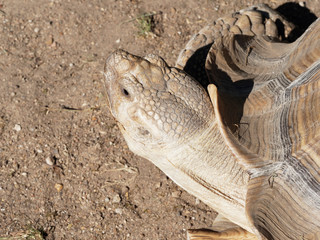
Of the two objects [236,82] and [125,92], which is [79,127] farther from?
[236,82]

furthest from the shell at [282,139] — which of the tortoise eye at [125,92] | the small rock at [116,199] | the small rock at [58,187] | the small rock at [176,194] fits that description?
the small rock at [58,187]

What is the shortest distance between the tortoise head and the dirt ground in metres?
0.91

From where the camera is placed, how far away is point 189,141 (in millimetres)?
2289

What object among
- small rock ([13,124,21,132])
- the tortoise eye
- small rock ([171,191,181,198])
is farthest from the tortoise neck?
small rock ([13,124,21,132])

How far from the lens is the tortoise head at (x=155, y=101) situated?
7.21 feet

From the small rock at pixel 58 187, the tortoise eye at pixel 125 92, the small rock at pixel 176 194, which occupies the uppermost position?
the tortoise eye at pixel 125 92

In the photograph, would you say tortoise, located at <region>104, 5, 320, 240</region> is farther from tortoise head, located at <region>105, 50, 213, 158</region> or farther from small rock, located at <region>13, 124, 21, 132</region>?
small rock, located at <region>13, 124, 21, 132</region>

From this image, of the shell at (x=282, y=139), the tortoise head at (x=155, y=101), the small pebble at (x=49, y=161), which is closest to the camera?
the shell at (x=282, y=139)

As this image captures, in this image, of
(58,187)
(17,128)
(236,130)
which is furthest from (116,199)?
(236,130)

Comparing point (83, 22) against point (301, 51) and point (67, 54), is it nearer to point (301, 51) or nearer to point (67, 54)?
point (67, 54)

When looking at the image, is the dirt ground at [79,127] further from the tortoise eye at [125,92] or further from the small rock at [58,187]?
the tortoise eye at [125,92]

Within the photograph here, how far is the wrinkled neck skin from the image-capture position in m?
2.31

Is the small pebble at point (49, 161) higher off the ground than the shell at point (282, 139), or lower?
lower

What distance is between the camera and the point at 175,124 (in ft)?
7.27
